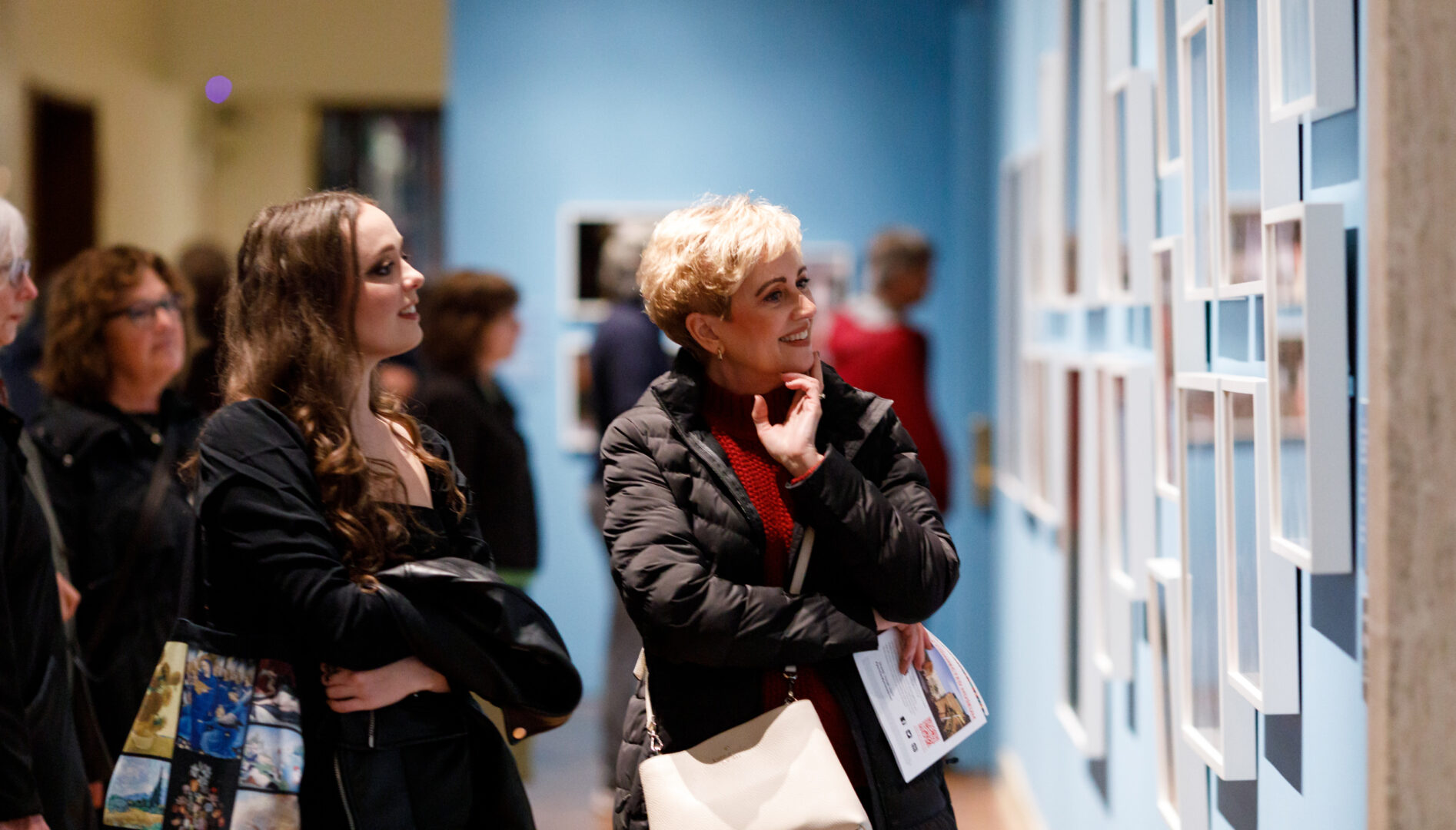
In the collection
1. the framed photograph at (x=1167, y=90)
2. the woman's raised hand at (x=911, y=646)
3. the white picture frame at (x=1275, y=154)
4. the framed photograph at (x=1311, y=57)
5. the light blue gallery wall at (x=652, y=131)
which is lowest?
the woman's raised hand at (x=911, y=646)

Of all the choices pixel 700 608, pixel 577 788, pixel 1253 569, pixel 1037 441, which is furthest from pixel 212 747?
pixel 577 788

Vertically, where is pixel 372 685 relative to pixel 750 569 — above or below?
below

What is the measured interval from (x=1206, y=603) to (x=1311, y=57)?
969mm

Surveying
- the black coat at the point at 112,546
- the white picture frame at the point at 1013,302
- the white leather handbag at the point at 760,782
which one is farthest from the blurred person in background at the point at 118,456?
the white picture frame at the point at 1013,302

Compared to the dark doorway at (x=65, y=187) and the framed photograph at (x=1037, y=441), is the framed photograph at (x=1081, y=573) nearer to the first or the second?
the framed photograph at (x=1037, y=441)

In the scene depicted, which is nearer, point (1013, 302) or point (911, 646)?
point (911, 646)

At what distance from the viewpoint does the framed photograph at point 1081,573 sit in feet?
10.7

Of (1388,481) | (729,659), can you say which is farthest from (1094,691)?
(1388,481)

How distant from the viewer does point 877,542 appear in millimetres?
1895

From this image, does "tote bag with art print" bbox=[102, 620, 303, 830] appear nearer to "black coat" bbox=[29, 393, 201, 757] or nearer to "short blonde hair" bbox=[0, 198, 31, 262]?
"short blonde hair" bbox=[0, 198, 31, 262]

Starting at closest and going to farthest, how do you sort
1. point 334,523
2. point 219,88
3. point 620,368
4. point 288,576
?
point 288,576 < point 334,523 < point 620,368 < point 219,88

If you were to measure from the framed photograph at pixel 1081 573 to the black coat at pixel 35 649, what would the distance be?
221 cm

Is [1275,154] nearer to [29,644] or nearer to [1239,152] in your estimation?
[1239,152]

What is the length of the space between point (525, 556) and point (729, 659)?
7.92 ft
